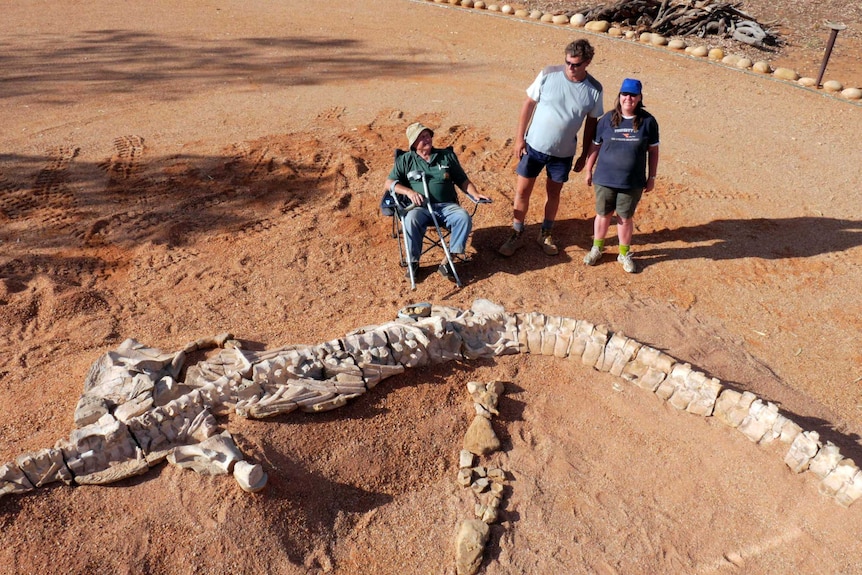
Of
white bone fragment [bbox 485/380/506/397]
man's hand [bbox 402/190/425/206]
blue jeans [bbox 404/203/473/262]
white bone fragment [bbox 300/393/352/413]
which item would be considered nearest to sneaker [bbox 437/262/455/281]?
blue jeans [bbox 404/203/473/262]

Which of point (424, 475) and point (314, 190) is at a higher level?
point (314, 190)

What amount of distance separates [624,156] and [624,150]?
5cm

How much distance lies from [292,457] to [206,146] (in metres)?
5.31

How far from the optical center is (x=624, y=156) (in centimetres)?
555

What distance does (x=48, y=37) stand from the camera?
37.2ft

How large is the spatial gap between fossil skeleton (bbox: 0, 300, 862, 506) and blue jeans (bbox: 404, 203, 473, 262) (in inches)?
32.4

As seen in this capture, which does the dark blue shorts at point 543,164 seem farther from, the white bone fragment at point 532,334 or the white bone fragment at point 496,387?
the white bone fragment at point 496,387

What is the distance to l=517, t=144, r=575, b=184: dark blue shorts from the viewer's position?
5957 mm

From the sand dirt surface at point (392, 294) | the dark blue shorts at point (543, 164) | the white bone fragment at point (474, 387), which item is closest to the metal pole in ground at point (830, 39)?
the sand dirt surface at point (392, 294)

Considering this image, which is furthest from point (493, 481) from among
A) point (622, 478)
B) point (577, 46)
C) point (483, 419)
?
point (577, 46)

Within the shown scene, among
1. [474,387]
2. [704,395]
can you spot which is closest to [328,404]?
[474,387]

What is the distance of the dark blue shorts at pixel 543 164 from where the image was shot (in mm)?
5957

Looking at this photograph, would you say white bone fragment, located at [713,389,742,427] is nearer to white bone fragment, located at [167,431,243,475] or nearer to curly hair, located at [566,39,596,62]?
curly hair, located at [566,39,596,62]

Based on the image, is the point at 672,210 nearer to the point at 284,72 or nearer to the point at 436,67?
A: the point at 436,67
